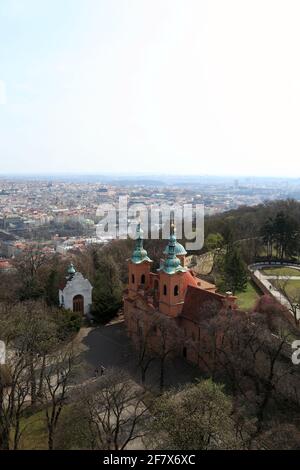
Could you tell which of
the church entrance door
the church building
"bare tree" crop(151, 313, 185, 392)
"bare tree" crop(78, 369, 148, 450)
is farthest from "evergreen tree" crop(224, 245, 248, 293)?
Answer: "bare tree" crop(78, 369, 148, 450)

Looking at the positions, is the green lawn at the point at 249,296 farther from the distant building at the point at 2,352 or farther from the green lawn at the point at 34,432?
the distant building at the point at 2,352

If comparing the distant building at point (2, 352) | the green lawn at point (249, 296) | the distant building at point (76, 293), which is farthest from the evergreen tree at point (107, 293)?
the distant building at point (2, 352)

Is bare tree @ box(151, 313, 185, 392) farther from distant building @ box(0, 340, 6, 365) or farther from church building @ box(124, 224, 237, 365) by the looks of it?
distant building @ box(0, 340, 6, 365)

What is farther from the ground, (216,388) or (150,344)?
(216,388)

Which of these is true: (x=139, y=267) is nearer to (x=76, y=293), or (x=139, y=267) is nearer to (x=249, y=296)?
(x=76, y=293)
